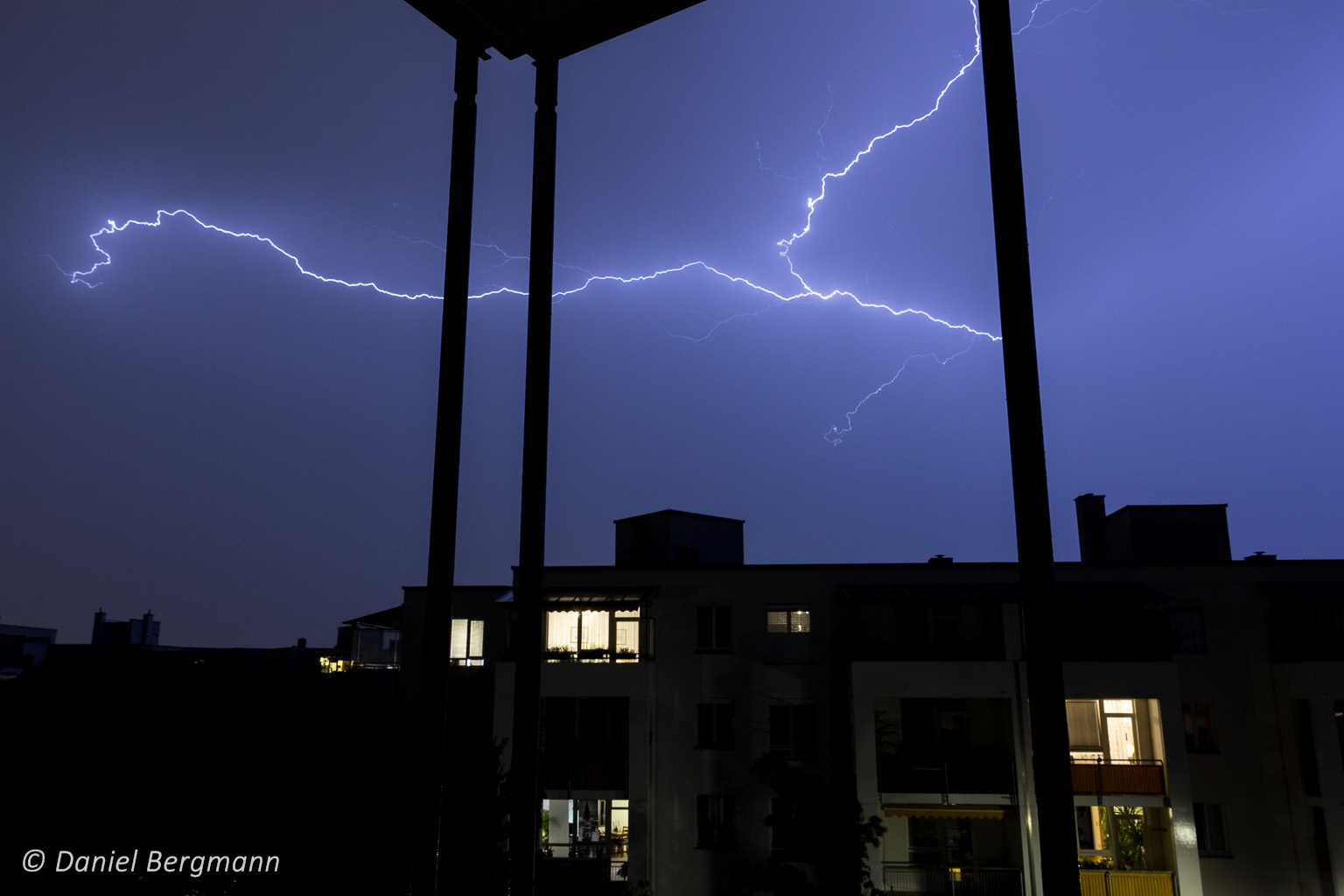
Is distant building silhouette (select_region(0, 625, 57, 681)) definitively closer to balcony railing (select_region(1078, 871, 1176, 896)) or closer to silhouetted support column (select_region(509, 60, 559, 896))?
balcony railing (select_region(1078, 871, 1176, 896))

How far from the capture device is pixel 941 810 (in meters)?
17.2

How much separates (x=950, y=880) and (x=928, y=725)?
Result: 10.3ft

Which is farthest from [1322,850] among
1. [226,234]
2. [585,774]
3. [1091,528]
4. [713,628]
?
[226,234]

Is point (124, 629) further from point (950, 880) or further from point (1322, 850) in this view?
point (1322, 850)

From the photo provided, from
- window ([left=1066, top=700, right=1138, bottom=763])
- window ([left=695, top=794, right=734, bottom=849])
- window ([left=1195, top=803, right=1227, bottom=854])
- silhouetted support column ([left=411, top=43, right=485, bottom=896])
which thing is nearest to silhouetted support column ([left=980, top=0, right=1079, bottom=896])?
silhouetted support column ([left=411, top=43, right=485, bottom=896])

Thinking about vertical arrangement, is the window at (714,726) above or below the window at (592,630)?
below

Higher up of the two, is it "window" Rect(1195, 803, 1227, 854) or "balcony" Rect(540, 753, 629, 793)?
"balcony" Rect(540, 753, 629, 793)

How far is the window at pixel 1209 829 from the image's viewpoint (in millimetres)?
17156

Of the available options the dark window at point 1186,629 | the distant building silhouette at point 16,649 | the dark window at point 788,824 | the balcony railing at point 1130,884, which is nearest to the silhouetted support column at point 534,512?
the dark window at point 788,824

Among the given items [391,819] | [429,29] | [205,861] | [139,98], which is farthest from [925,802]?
[139,98]

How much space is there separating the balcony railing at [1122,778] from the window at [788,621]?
5.96 meters

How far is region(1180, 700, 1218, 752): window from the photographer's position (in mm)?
17719

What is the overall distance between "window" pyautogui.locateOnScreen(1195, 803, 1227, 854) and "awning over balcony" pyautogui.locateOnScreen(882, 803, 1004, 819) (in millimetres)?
3786

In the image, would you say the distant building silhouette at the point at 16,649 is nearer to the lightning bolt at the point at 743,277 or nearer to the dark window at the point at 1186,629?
the lightning bolt at the point at 743,277
